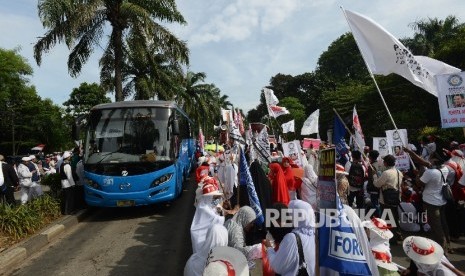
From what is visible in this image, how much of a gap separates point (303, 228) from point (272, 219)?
33 cm

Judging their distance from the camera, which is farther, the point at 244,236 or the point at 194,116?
the point at 194,116

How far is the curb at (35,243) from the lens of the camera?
656 centimetres

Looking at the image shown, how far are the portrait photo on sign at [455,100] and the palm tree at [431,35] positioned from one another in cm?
2672

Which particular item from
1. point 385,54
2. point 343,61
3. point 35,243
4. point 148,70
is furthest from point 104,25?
point 343,61

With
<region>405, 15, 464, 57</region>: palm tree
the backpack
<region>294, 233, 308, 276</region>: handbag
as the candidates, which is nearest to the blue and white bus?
the backpack

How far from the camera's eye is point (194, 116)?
131 feet

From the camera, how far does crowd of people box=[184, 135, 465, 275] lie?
330 cm

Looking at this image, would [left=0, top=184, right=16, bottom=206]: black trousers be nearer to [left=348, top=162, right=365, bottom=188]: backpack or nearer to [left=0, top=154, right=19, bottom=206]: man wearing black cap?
[left=0, top=154, right=19, bottom=206]: man wearing black cap

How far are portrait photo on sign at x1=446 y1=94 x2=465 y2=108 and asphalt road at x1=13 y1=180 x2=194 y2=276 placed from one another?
16.7ft

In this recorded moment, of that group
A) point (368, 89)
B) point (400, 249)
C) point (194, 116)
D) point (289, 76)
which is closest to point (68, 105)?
point (194, 116)

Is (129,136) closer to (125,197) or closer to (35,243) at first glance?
(125,197)

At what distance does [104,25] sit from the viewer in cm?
1680

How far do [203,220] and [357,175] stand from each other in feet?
13.5

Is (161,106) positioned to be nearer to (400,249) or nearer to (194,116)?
(400,249)
